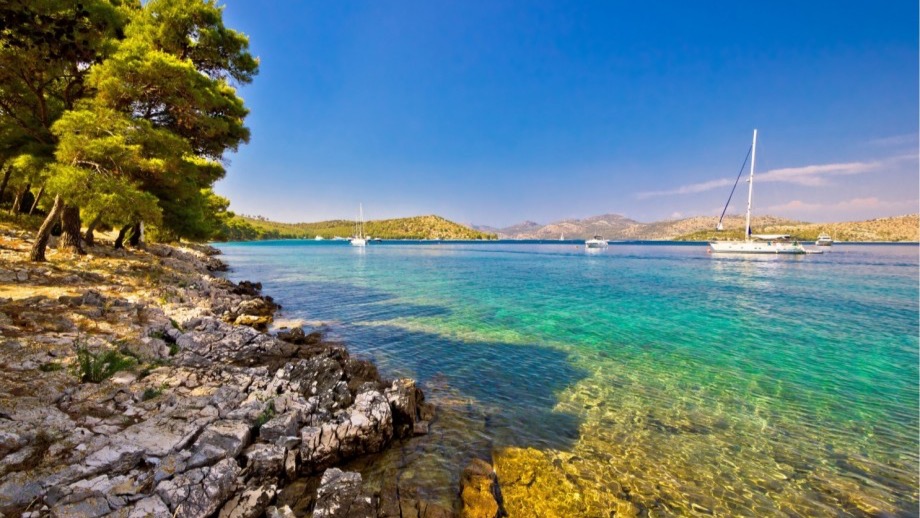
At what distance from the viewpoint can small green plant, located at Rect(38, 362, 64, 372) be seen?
6992 mm

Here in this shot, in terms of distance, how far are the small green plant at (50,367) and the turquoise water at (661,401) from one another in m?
6.87

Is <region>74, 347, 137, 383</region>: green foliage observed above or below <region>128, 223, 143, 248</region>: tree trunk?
below

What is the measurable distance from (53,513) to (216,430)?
2033mm

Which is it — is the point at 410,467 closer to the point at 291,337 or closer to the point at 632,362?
the point at 291,337

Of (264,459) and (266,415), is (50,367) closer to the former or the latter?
(266,415)

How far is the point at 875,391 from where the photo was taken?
10938 mm

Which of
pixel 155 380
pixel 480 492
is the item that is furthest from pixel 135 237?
pixel 480 492

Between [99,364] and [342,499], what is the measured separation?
613cm

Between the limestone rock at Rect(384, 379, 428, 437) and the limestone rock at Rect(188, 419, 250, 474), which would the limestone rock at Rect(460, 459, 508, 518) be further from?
the limestone rock at Rect(188, 419, 250, 474)

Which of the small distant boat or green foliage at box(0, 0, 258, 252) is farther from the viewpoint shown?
the small distant boat

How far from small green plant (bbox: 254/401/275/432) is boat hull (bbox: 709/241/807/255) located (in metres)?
108

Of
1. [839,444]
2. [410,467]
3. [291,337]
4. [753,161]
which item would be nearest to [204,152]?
[291,337]

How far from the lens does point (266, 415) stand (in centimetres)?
692

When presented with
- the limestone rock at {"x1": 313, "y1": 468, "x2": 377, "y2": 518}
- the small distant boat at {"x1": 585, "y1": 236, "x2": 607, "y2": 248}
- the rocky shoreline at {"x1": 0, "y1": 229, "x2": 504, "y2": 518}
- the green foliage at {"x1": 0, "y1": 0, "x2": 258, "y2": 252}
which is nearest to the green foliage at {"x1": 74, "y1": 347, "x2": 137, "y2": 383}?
the rocky shoreline at {"x1": 0, "y1": 229, "x2": 504, "y2": 518}
